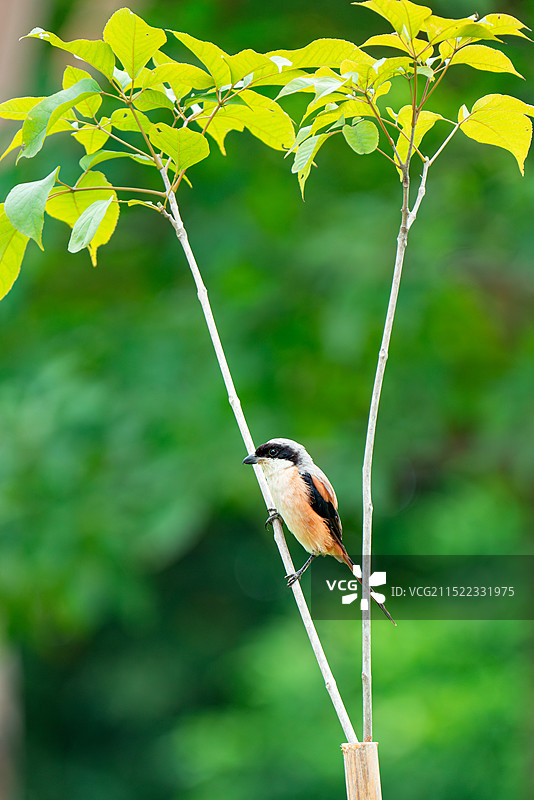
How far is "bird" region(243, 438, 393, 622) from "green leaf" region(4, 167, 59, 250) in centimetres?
45

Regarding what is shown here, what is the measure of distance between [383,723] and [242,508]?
189cm

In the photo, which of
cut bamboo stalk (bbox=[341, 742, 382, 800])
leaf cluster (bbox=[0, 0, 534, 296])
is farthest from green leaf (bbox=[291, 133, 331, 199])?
cut bamboo stalk (bbox=[341, 742, 382, 800])

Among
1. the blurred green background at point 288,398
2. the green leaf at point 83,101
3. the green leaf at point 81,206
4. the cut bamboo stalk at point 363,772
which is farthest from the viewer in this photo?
the blurred green background at point 288,398

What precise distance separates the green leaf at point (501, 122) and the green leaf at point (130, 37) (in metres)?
0.42

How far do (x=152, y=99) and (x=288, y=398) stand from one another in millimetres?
3895

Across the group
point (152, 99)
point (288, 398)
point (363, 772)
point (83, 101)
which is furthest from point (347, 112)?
point (288, 398)

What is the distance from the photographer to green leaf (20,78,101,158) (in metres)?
1.02

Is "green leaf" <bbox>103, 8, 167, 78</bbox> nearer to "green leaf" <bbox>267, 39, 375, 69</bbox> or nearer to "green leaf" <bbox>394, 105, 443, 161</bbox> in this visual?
"green leaf" <bbox>267, 39, 375, 69</bbox>

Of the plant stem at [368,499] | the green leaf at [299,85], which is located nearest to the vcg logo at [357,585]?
the plant stem at [368,499]

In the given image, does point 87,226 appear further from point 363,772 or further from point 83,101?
point 363,772

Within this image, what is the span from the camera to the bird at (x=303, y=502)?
3.85ft

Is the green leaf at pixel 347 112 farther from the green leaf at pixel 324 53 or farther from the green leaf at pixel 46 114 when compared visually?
the green leaf at pixel 46 114

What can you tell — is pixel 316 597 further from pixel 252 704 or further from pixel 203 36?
pixel 252 704

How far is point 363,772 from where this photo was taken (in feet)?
3.09
